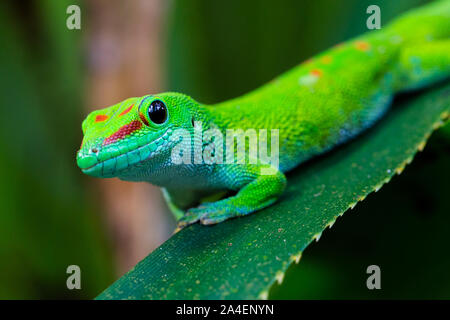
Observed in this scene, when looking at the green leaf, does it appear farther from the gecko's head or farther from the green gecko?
the gecko's head

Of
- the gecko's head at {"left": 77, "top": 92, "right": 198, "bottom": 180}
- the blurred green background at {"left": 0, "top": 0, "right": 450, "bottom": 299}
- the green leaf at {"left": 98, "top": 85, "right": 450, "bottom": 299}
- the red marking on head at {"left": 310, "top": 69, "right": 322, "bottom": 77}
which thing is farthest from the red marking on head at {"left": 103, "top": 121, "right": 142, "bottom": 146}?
the blurred green background at {"left": 0, "top": 0, "right": 450, "bottom": 299}

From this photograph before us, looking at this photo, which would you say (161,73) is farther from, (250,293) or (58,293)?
(250,293)

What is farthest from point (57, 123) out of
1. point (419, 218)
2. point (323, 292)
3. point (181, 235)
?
point (419, 218)

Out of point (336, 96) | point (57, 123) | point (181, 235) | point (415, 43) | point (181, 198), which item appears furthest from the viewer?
point (57, 123)

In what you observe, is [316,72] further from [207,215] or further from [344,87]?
[207,215]

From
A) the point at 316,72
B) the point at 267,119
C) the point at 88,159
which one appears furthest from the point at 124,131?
the point at 316,72

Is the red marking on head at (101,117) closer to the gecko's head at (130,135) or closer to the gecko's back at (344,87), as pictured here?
the gecko's head at (130,135)

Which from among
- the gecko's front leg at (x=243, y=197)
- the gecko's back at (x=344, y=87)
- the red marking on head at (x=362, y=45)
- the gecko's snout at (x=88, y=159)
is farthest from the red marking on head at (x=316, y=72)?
the gecko's snout at (x=88, y=159)
